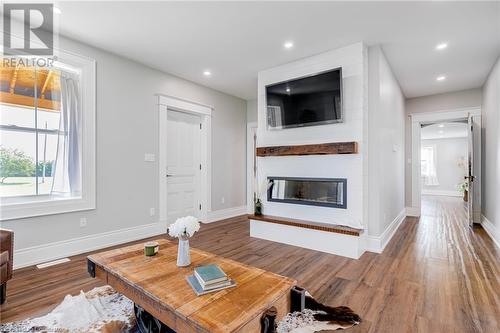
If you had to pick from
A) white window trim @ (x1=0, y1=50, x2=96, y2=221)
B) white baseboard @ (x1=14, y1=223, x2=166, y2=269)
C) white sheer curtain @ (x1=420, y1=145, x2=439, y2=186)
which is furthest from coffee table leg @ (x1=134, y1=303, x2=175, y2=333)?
white sheer curtain @ (x1=420, y1=145, x2=439, y2=186)

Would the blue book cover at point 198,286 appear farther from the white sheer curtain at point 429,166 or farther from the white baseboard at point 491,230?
the white sheer curtain at point 429,166

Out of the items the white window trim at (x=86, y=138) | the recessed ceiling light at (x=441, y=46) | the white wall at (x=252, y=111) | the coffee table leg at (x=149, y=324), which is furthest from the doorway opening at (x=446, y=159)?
the white window trim at (x=86, y=138)

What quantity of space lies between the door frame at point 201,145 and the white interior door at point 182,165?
0.09m

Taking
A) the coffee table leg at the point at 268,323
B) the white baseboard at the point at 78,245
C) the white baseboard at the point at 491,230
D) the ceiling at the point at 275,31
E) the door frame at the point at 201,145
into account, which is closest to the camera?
the coffee table leg at the point at 268,323

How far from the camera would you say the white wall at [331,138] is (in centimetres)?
327

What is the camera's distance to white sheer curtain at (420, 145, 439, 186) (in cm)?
1087

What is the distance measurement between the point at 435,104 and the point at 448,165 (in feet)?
21.7

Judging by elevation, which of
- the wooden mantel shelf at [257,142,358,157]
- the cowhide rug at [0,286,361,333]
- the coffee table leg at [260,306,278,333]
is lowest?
the cowhide rug at [0,286,361,333]

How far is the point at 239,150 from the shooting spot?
19.3 feet

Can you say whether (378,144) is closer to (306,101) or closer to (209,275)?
(306,101)

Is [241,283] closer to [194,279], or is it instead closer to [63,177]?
[194,279]

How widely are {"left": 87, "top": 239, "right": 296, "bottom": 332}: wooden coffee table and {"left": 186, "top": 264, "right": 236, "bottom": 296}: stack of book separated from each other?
3 centimetres

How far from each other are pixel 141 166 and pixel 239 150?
8.14 feet

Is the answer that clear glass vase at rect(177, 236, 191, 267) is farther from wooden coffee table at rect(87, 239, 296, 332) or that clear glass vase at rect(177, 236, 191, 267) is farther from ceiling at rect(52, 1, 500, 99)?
ceiling at rect(52, 1, 500, 99)
